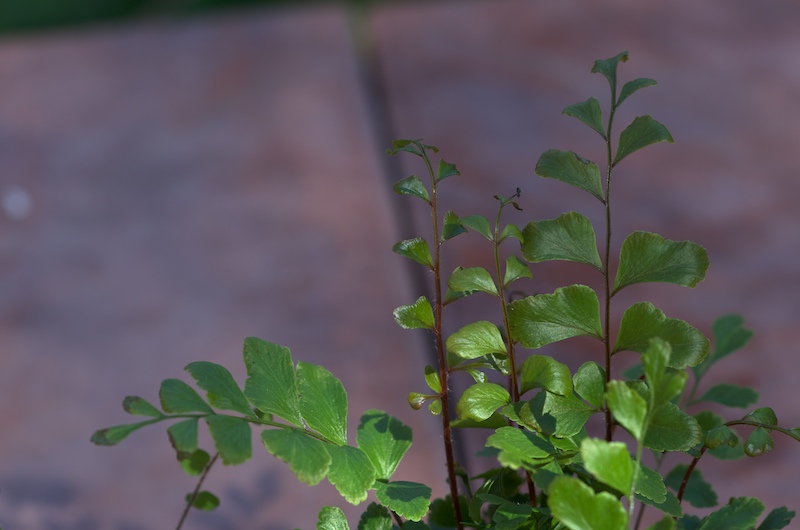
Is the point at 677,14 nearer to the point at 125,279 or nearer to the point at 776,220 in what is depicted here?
the point at 776,220

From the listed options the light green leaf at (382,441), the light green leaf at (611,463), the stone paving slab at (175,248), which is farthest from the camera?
the stone paving slab at (175,248)

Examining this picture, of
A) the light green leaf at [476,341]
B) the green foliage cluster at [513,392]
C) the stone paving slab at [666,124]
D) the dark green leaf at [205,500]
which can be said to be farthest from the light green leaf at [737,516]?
the stone paving slab at [666,124]

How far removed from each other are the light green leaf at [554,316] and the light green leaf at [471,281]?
16mm

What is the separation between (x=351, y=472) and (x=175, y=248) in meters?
0.88

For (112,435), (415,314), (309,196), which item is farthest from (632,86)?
(309,196)

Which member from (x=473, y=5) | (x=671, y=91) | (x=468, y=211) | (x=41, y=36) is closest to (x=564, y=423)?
(x=468, y=211)

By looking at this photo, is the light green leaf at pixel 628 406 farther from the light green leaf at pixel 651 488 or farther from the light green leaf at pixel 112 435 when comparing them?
the light green leaf at pixel 112 435

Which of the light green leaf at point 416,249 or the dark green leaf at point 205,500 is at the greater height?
the light green leaf at point 416,249

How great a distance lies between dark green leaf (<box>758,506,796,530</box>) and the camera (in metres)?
0.38

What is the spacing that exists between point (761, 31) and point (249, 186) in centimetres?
81

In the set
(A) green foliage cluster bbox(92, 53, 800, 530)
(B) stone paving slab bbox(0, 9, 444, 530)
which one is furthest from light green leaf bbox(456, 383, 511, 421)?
(B) stone paving slab bbox(0, 9, 444, 530)

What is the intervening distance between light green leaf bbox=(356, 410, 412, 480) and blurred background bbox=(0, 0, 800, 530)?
0.39m

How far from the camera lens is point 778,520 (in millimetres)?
387

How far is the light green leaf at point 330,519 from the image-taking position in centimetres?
37
